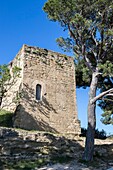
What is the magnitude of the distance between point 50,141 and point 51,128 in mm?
2267

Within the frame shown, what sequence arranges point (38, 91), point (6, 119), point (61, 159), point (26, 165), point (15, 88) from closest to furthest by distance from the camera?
point (26, 165) → point (61, 159) → point (6, 119) → point (38, 91) → point (15, 88)

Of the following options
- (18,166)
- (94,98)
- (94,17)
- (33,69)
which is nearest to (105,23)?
(94,17)

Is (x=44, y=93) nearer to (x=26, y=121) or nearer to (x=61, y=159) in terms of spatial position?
(x=26, y=121)

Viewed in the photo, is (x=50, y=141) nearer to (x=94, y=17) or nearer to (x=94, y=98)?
(x=94, y=98)

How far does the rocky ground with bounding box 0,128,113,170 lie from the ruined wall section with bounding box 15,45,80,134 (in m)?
1.87

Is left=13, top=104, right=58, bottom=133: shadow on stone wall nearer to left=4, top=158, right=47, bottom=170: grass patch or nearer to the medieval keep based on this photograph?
the medieval keep

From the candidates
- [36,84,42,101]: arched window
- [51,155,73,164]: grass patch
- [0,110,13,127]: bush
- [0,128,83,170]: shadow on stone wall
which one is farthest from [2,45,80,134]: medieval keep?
[51,155,73,164]: grass patch

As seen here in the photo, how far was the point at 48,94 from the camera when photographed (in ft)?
46.1

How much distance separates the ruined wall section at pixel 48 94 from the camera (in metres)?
13.0

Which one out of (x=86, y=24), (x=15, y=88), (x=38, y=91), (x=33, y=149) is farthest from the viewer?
(x=15, y=88)

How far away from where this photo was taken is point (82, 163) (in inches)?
357

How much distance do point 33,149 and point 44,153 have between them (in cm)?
53

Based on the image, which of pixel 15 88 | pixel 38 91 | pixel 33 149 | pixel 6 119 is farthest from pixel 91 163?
pixel 15 88

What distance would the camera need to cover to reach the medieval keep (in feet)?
42.5
